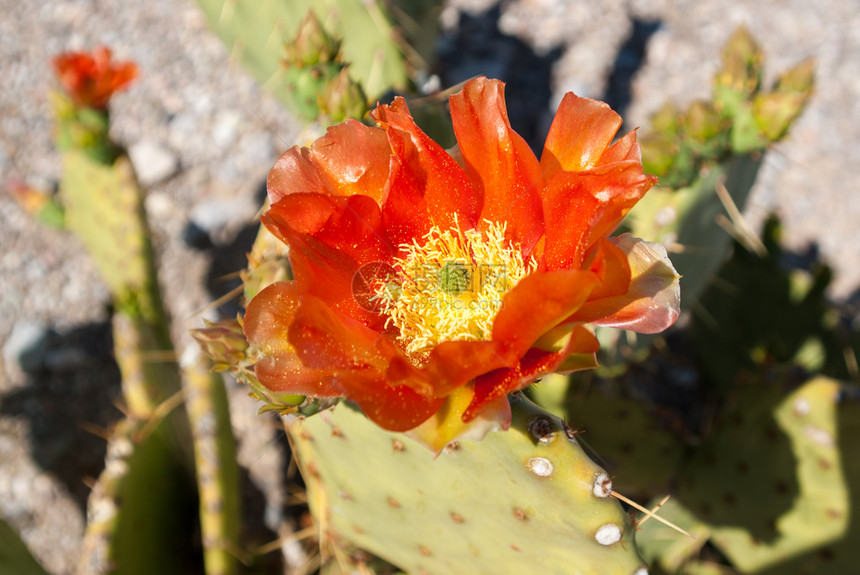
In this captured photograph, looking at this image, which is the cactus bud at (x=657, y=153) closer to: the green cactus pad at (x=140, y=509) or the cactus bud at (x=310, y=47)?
the cactus bud at (x=310, y=47)

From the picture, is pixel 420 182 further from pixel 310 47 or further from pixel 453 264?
pixel 310 47

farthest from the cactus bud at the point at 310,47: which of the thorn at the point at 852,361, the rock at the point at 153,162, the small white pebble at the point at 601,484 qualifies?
the rock at the point at 153,162

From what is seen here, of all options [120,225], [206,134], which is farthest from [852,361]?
[206,134]

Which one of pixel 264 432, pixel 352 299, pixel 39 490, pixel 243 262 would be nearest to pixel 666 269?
pixel 352 299

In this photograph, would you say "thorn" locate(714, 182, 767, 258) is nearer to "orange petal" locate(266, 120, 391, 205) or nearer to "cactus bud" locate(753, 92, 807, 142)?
"cactus bud" locate(753, 92, 807, 142)

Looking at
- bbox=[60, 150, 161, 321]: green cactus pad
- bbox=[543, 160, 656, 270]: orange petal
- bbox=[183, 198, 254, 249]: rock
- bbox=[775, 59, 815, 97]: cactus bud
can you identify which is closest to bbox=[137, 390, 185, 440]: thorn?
bbox=[60, 150, 161, 321]: green cactus pad

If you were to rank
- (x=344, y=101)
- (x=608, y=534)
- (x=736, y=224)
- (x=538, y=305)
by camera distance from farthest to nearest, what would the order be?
(x=736, y=224) → (x=344, y=101) → (x=608, y=534) → (x=538, y=305)

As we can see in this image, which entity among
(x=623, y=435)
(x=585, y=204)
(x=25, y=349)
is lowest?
(x=25, y=349)
